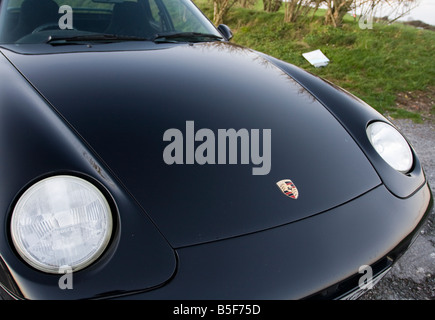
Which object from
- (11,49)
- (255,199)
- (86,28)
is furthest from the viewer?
(86,28)

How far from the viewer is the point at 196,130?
1211mm

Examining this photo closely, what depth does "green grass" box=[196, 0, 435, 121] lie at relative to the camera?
175 inches

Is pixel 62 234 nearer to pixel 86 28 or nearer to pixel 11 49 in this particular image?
pixel 11 49

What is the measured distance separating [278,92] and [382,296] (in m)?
1.03

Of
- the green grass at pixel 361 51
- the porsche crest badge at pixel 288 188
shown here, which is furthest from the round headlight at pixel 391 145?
the green grass at pixel 361 51

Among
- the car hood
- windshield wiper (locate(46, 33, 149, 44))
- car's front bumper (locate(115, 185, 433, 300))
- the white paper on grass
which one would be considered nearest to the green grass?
the white paper on grass

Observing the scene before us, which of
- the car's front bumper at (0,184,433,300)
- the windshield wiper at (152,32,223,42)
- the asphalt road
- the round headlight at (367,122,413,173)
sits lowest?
the asphalt road

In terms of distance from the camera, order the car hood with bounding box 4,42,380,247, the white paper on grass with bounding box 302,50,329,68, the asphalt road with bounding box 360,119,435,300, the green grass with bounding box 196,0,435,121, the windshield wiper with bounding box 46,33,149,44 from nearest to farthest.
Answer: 1. the car hood with bounding box 4,42,380,247
2. the asphalt road with bounding box 360,119,435,300
3. the windshield wiper with bounding box 46,33,149,44
4. the green grass with bounding box 196,0,435,121
5. the white paper on grass with bounding box 302,50,329,68

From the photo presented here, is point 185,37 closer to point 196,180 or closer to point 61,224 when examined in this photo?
point 196,180

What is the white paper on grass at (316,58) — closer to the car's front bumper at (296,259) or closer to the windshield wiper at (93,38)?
the windshield wiper at (93,38)

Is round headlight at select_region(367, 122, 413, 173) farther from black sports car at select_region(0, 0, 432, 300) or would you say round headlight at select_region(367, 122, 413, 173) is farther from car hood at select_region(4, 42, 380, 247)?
car hood at select_region(4, 42, 380, 247)

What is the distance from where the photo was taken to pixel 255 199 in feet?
3.41

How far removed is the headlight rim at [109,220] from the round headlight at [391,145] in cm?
106
